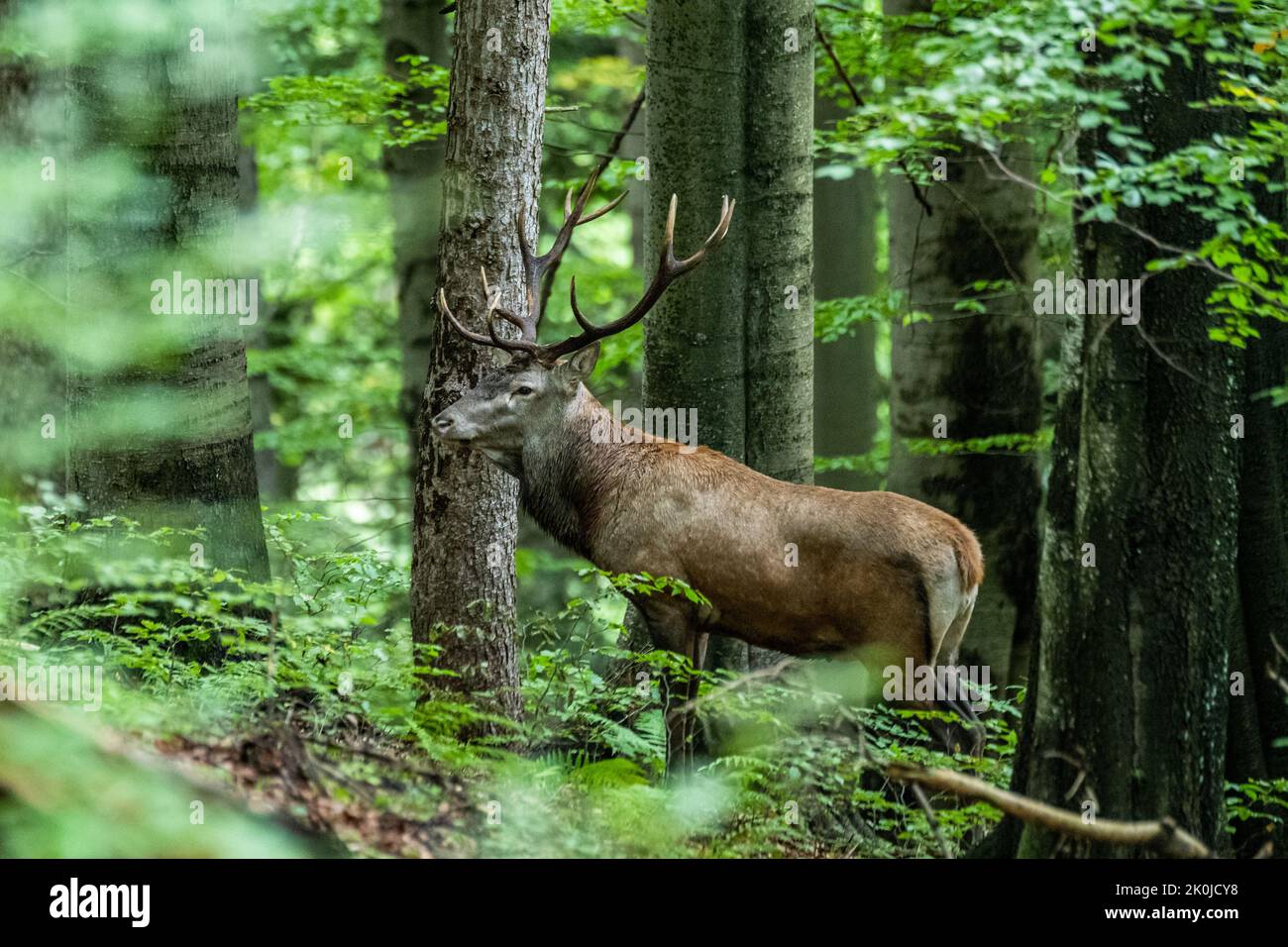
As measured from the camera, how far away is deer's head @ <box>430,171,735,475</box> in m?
6.55

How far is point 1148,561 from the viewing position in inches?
196

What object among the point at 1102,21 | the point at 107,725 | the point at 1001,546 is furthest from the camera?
the point at 1001,546

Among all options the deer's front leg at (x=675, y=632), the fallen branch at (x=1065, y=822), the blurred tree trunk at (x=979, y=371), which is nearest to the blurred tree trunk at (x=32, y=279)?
the deer's front leg at (x=675, y=632)

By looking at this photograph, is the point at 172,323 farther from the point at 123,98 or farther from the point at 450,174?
the point at 450,174

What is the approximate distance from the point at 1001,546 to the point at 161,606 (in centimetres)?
596

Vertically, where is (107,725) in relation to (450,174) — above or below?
below

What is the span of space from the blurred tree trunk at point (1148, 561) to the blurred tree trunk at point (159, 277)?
405cm

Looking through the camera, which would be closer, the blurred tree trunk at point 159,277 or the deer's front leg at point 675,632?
the blurred tree trunk at point 159,277

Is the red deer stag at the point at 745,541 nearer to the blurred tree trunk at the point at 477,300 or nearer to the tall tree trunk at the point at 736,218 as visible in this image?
the blurred tree trunk at the point at 477,300

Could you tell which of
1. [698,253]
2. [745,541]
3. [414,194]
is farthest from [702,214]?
[414,194]

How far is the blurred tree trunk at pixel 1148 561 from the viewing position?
497cm

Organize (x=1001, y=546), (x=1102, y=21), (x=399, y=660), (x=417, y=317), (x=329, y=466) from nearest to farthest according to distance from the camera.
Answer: (x=1102, y=21), (x=399, y=660), (x=1001, y=546), (x=417, y=317), (x=329, y=466)

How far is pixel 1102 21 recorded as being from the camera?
5586mm
